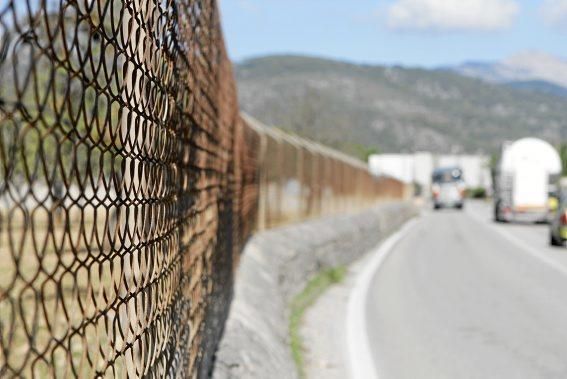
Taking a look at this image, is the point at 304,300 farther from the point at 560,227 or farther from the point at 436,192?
the point at 436,192

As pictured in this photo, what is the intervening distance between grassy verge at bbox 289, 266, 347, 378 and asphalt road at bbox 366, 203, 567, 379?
0.63 meters

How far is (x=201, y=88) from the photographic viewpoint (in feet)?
15.8

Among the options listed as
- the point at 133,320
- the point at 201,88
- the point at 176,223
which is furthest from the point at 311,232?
the point at 133,320

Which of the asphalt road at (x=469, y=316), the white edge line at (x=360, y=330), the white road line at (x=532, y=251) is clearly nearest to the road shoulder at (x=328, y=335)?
the white edge line at (x=360, y=330)

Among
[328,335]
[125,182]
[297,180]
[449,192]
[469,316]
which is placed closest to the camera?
[125,182]

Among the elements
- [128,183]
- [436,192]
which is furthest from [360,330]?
[436,192]

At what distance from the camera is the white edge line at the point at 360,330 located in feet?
25.0

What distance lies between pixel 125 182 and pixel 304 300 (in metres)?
9.09

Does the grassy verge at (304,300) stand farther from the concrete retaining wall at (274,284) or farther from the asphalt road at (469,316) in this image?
the asphalt road at (469,316)

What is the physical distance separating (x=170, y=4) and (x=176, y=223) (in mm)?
868

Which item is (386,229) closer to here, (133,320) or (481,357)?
(481,357)

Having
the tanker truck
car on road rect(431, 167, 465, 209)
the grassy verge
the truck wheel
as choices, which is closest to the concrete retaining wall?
the grassy verge

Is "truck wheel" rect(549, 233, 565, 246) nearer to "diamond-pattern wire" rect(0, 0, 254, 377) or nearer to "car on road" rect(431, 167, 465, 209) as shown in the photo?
"diamond-pattern wire" rect(0, 0, 254, 377)

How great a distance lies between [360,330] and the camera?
382 inches
